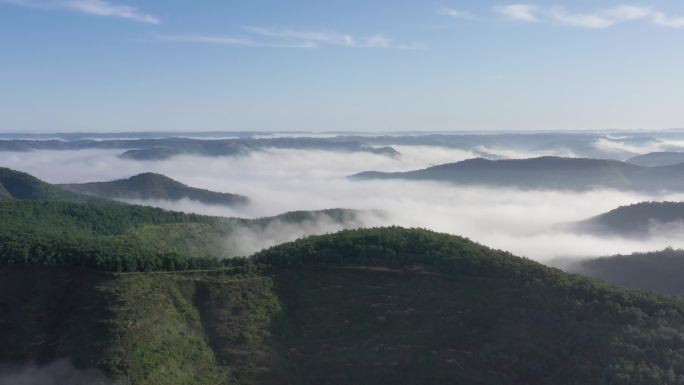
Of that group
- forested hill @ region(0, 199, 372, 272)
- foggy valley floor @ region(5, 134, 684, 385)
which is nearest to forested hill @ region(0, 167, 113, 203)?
forested hill @ region(0, 199, 372, 272)

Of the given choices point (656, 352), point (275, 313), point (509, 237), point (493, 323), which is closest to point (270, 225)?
point (509, 237)

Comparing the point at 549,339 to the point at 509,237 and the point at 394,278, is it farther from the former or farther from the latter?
the point at 509,237

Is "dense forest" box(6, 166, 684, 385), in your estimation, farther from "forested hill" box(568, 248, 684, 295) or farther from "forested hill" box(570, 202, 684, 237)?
"forested hill" box(570, 202, 684, 237)

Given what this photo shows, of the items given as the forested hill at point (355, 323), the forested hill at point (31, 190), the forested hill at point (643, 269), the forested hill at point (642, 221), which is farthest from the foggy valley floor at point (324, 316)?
the forested hill at point (31, 190)

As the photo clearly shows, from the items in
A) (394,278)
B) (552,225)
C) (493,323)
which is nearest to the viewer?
(493,323)

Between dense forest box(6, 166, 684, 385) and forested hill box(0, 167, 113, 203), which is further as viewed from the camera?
forested hill box(0, 167, 113, 203)

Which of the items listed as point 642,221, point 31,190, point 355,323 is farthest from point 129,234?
point 642,221
